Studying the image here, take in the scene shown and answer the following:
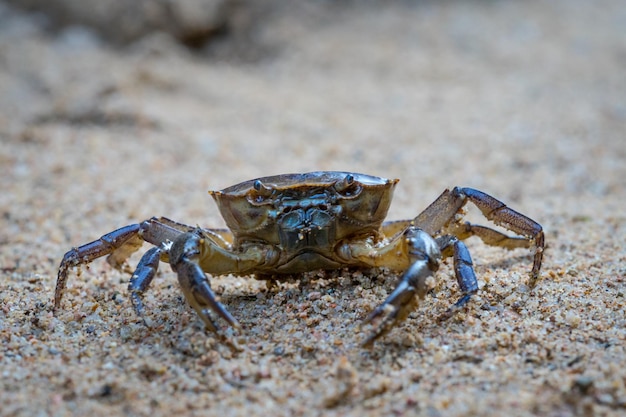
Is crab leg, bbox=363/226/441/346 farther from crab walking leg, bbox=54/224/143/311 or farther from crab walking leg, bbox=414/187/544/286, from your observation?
crab walking leg, bbox=54/224/143/311

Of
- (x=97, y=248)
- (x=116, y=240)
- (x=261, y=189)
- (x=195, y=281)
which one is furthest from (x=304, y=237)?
(x=97, y=248)

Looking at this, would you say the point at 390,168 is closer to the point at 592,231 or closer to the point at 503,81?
the point at 592,231

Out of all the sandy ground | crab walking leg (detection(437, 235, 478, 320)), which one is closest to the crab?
crab walking leg (detection(437, 235, 478, 320))

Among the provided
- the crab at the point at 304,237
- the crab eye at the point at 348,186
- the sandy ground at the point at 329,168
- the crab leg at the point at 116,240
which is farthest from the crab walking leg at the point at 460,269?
the crab leg at the point at 116,240

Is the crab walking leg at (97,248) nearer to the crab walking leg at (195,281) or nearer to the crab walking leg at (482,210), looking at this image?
the crab walking leg at (195,281)

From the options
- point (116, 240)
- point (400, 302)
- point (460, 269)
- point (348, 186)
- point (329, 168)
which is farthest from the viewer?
point (329, 168)

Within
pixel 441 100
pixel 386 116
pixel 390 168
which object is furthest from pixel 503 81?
pixel 390 168

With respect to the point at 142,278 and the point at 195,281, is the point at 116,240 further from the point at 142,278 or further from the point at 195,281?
the point at 195,281
